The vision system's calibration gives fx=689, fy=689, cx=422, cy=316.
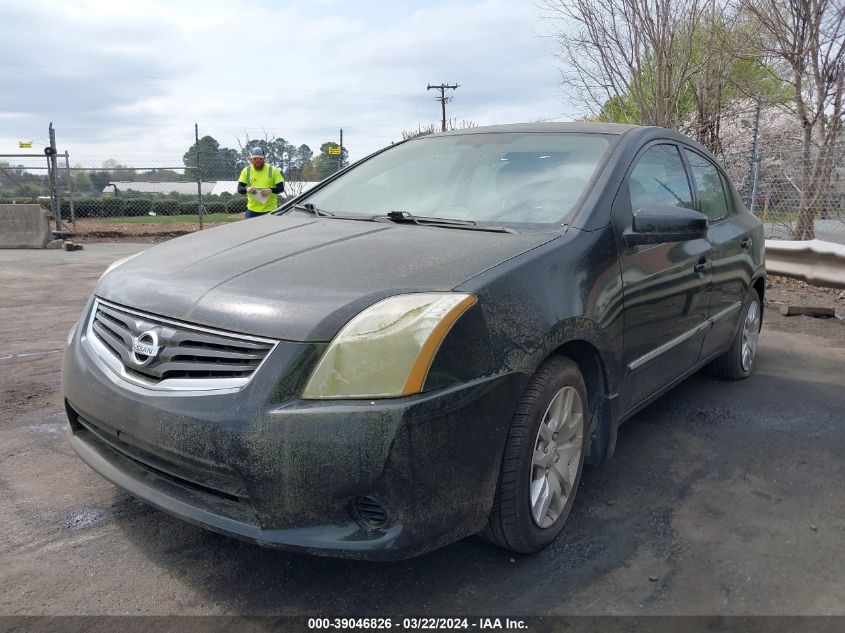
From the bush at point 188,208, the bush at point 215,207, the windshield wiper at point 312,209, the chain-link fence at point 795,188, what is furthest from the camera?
the bush at point 188,208

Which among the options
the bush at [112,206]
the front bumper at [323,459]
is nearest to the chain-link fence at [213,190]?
the bush at [112,206]

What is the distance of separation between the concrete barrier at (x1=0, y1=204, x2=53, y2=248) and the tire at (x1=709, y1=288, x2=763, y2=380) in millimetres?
13502

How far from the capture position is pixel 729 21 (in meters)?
10.6

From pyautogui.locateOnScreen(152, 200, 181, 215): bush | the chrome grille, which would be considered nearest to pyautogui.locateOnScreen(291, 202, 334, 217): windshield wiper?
the chrome grille

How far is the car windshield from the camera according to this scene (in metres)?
3.12

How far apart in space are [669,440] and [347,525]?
235cm

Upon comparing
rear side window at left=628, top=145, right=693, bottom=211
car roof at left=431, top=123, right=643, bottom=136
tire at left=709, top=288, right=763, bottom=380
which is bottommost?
tire at left=709, top=288, right=763, bottom=380

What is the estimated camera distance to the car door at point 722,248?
403 cm

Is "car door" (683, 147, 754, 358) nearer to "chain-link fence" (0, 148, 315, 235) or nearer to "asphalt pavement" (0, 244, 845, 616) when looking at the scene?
"asphalt pavement" (0, 244, 845, 616)

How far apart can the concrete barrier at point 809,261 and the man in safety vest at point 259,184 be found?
667 centimetres

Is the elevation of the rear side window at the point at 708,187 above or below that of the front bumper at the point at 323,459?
above

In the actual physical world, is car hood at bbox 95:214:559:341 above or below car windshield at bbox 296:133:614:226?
below

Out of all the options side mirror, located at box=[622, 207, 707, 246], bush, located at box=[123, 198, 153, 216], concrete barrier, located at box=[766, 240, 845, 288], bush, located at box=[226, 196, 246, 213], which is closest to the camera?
side mirror, located at box=[622, 207, 707, 246]

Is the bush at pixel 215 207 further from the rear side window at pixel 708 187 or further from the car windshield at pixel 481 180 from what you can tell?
the rear side window at pixel 708 187
